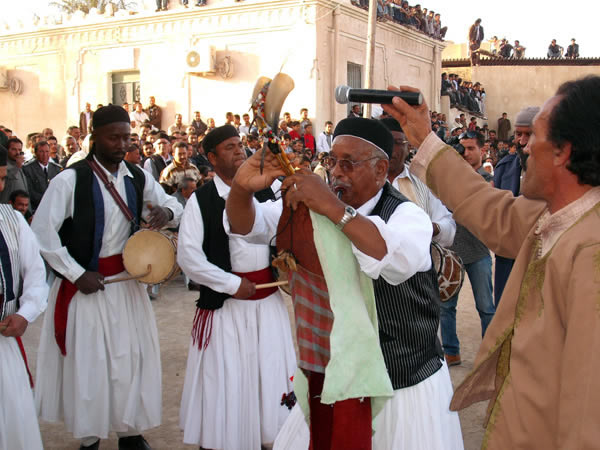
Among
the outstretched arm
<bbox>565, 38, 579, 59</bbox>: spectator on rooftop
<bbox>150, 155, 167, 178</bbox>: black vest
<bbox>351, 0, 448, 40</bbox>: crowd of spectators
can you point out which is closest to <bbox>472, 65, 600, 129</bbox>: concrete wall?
<bbox>565, 38, 579, 59</bbox>: spectator on rooftop

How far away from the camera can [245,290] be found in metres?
3.87

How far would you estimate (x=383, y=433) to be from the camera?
2508 millimetres

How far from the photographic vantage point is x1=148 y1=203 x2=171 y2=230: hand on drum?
4.39 meters

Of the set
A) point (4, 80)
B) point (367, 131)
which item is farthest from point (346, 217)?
point (4, 80)

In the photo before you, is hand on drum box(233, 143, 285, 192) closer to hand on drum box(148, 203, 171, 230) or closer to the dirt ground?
hand on drum box(148, 203, 171, 230)

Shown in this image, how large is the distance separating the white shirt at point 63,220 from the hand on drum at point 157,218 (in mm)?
171

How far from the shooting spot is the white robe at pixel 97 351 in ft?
13.3

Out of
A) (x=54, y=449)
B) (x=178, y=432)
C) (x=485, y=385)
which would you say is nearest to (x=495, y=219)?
(x=485, y=385)

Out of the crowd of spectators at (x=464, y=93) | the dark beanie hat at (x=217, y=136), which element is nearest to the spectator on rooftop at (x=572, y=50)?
the crowd of spectators at (x=464, y=93)

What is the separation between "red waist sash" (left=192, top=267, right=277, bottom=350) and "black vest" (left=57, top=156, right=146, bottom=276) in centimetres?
83

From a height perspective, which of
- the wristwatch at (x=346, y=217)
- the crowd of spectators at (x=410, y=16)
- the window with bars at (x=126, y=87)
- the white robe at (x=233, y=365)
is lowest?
the white robe at (x=233, y=365)

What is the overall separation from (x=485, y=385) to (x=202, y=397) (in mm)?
2309

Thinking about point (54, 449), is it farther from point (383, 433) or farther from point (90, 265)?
point (383, 433)

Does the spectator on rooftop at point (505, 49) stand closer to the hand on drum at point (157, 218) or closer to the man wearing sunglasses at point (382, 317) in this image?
the hand on drum at point (157, 218)
